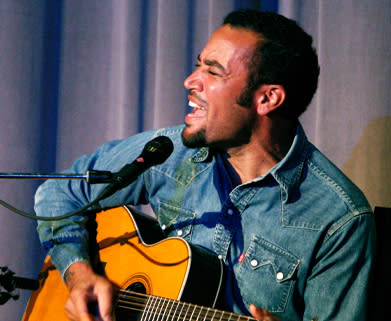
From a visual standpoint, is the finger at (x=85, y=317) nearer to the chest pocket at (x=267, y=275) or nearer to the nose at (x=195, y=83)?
the chest pocket at (x=267, y=275)

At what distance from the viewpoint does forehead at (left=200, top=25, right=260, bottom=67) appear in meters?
1.80

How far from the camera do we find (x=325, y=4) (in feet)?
7.07

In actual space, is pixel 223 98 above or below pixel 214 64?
below

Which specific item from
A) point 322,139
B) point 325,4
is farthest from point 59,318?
point 325,4

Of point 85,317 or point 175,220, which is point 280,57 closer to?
point 175,220

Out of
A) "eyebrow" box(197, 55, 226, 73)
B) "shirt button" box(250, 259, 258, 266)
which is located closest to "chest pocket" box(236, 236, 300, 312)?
"shirt button" box(250, 259, 258, 266)

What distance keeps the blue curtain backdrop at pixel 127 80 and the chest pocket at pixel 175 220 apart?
0.67m

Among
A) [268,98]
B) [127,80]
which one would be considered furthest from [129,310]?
[127,80]

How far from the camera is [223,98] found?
70.7 inches

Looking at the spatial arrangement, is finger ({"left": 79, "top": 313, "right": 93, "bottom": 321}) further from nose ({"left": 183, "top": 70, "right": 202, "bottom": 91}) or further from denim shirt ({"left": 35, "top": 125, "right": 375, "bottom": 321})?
nose ({"left": 183, "top": 70, "right": 202, "bottom": 91})

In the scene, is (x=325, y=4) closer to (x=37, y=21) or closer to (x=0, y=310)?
(x=37, y=21)

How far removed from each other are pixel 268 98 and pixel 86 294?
933 millimetres

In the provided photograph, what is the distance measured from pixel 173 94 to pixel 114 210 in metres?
0.81

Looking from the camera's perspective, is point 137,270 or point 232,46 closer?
point 137,270
